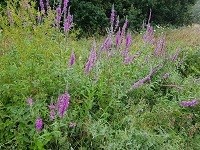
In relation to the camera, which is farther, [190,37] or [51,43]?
[190,37]

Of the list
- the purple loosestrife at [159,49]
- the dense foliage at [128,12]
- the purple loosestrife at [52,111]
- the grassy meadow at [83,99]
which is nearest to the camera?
the purple loosestrife at [52,111]

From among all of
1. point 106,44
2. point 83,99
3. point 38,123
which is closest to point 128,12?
point 106,44

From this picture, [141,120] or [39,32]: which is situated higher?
[39,32]

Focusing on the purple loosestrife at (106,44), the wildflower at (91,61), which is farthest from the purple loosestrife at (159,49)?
the wildflower at (91,61)

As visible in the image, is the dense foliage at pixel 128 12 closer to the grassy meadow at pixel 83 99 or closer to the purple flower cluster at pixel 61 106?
the grassy meadow at pixel 83 99

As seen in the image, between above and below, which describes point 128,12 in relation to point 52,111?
below

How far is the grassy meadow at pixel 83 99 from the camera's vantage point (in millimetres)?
3943

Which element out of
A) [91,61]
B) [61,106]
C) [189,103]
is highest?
[91,61]

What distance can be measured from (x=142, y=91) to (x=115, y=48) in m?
0.63

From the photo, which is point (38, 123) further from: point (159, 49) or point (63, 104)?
point (159, 49)

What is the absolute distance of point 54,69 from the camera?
4.51 m

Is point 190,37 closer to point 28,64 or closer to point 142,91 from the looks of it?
point 142,91

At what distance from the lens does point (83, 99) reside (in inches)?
172

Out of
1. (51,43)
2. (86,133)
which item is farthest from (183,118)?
(51,43)
